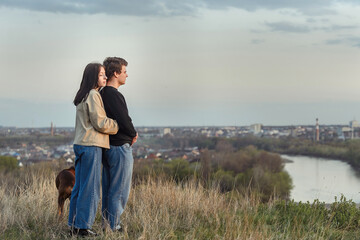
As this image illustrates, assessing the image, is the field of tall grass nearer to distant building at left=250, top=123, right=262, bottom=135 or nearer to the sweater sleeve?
the sweater sleeve

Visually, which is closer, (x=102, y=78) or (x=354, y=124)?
(x=102, y=78)

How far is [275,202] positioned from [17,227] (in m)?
3.28

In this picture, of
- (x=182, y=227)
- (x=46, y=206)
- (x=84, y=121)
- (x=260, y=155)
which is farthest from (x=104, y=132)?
(x=260, y=155)

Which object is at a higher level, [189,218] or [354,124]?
[354,124]

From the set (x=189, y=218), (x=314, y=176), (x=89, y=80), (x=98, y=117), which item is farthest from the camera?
(x=314, y=176)

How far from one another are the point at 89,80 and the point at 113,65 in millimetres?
237

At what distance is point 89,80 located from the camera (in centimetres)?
365

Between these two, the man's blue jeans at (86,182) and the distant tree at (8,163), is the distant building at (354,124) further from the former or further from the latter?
the man's blue jeans at (86,182)

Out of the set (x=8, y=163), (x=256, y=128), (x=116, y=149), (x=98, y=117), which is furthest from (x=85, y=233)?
(x=256, y=128)

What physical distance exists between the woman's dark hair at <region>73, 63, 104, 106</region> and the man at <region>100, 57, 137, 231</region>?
12cm

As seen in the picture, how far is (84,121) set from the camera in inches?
141

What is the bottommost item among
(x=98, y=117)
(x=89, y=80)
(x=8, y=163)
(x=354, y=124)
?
(x=8, y=163)

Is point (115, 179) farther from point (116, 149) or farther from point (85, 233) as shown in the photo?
point (85, 233)

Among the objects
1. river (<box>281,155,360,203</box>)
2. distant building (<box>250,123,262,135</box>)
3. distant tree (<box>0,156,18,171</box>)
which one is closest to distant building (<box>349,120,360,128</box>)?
distant building (<box>250,123,262,135</box>)
